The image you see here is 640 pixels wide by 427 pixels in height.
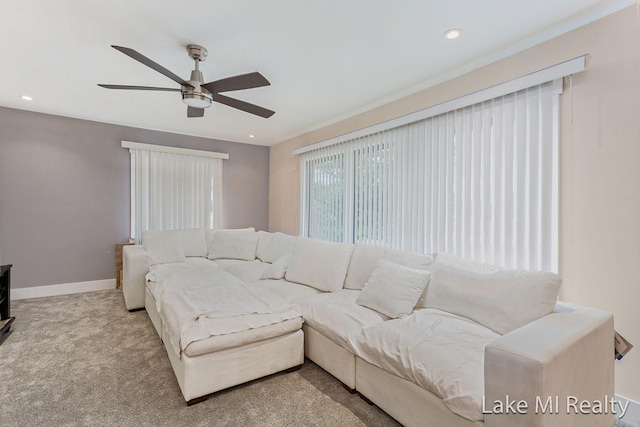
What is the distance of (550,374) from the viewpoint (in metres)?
1.19

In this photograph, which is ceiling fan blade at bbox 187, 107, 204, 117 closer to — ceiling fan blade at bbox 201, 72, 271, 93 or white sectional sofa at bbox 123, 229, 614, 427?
ceiling fan blade at bbox 201, 72, 271, 93

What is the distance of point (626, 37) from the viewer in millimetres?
1771

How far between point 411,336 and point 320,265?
146cm

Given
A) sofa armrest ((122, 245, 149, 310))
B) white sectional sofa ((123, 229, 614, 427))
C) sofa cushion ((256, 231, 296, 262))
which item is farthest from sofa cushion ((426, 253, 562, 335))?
sofa armrest ((122, 245, 149, 310))

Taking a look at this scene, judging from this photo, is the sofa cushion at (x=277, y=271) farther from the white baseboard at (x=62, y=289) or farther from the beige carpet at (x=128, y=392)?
the white baseboard at (x=62, y=289)

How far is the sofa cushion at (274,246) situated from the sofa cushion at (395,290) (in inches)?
65.8

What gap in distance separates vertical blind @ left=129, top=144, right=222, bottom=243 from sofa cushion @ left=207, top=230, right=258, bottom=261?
764 millimetres

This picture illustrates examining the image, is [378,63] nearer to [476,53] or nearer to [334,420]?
[476,53]

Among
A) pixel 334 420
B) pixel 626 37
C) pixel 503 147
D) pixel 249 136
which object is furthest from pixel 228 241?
pixel 626 37

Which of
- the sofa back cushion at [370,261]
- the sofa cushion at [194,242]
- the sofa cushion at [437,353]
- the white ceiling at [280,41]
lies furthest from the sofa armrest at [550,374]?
the sofa cushion at [194,242]

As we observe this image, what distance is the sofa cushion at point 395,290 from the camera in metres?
2.24

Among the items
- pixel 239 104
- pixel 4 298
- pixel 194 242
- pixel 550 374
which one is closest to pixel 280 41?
pixel 239 104

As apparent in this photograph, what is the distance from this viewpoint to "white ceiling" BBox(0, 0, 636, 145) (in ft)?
5.99

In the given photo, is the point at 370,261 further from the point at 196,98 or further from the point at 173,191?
the point at 173,191
